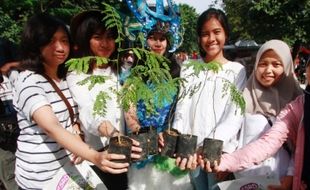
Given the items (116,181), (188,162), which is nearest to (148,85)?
(188,162)

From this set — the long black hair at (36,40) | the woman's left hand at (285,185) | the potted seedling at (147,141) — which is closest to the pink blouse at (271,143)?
the woman's left hand at (285,185)

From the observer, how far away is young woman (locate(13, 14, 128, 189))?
1.99 metres

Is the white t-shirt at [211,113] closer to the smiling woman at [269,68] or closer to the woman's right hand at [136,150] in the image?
the smiling woman at [269,68]

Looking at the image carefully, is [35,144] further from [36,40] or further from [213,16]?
[213,16]

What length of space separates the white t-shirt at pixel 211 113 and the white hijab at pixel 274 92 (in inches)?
6.1

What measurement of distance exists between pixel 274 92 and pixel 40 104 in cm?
156

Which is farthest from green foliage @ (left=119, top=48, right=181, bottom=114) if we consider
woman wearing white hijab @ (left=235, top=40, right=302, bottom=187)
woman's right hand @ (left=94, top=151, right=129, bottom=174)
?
woman wearing white hijab @ (left=235, top=40, right=302, bottom=187)

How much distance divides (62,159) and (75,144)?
36cm

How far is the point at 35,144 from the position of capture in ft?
6.86

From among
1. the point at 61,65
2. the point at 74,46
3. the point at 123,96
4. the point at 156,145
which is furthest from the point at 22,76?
the point at 156,145

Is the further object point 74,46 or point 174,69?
point 174,69

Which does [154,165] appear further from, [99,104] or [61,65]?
[61,65]

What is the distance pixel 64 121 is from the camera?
2.20 meters

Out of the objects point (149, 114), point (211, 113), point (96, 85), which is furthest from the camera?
point (211, 113)
